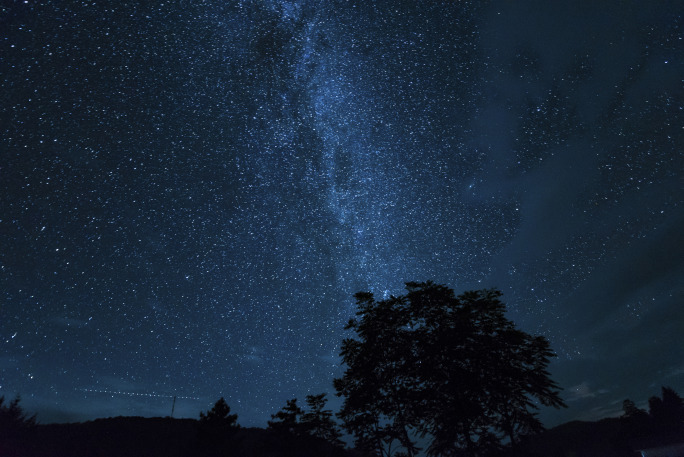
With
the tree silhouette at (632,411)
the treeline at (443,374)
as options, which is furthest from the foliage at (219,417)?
the tree silhouette at (632,411)

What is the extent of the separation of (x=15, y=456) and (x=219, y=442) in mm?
35060

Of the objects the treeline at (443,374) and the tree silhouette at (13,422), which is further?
the tree silhouette at (13,422)

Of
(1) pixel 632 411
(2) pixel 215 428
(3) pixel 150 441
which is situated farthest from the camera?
(1) pixel 632 411

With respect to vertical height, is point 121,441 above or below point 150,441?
above

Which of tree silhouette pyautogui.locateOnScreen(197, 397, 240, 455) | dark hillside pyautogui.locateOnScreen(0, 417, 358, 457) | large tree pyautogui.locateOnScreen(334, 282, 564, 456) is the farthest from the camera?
dark hillside pyautogui.locateOnScreen(0, 417, 358, 457)

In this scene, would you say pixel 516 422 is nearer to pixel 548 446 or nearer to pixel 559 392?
pixel 559 392

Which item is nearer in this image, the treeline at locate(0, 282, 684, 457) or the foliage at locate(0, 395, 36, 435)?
the treeline at locate(0, 282, 684, 457)

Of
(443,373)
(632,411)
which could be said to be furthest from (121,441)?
(632,411)

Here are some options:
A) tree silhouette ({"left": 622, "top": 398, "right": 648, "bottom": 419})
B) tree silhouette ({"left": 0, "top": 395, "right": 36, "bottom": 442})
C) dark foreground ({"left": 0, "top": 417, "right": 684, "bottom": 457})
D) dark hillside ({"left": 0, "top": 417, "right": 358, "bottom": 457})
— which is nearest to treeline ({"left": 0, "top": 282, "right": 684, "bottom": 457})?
dark foreground ({"left": 0, "top": 417, "right": 684, "bottom": 457})

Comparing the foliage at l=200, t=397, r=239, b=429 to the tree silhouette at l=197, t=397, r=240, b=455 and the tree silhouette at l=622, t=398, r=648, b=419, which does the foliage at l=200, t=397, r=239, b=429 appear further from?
the tree silhouette at l=622, t=398, r=648, b=419

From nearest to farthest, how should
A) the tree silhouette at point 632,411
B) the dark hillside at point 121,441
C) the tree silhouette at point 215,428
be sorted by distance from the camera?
the tree silhouette at point 215,428 < the dark hillside at point 121,441 < the tree silhouette at point 632,411

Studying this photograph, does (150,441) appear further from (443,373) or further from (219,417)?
(443,373)

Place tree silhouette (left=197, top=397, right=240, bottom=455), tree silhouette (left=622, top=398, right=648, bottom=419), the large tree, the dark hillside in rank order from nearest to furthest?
1. the large tree
2. tree silhouette (left=197, top=397, right=240, bottom=455)
3. the dark hillside
4. tree silhouette (left=622, top=398, right=648, bottom=419)

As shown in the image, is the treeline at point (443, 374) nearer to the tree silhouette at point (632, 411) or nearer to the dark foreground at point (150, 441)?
the dark foreground at point (150, 441)
